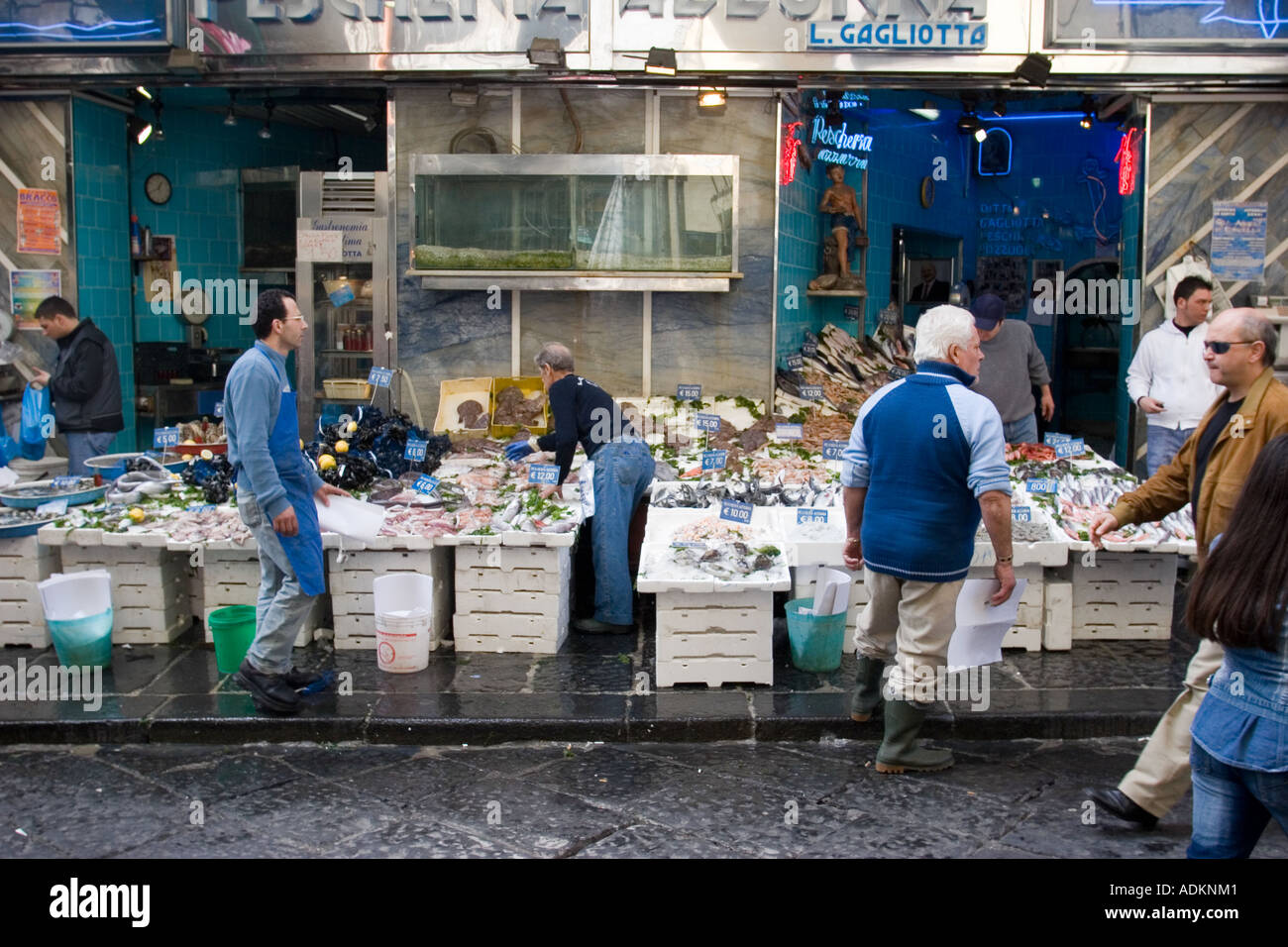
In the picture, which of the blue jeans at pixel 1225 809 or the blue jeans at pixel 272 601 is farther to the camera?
the blue jeans at pixel 272 601

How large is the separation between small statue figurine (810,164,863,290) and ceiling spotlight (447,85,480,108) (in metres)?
3.77

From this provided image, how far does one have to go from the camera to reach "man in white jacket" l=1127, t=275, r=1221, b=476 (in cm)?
905

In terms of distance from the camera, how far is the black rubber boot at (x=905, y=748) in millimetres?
6195

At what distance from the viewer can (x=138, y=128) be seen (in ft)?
40.8

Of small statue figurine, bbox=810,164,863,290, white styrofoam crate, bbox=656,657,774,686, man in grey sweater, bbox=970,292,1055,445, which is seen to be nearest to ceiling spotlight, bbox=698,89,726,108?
small statue figurine, bbox=810,164,863,290

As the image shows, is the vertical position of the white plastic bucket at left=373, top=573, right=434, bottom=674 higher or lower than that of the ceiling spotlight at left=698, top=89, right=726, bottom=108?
lower

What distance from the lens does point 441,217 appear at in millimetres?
10797

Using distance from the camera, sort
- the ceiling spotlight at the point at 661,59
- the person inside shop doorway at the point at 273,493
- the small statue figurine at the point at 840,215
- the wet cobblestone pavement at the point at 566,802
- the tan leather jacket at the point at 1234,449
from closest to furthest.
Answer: the tan leather jacket at the point at 1234,449 < the wet cobblestone pavement at the point at 566,802 < the person inside shop doorway at the point at 273,493 < the ceiling spotlight at the point at 661,59 < the small statue figurine at the point at 840,215

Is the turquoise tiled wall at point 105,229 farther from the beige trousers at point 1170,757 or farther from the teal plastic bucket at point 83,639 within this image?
the beige trousers at point 1170,757

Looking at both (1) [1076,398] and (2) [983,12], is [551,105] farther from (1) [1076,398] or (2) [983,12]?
(1) [1076,398]

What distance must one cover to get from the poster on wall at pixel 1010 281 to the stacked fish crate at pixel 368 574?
34.9ft

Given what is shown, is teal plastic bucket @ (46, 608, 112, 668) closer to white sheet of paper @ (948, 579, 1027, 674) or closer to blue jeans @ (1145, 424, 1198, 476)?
white sheet of paper @ (948, 579, 1027, 674)

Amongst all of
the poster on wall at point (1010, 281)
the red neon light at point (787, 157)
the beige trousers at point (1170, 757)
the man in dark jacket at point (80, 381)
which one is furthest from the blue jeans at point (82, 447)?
A: the poster on wall at point (1010, 281)
